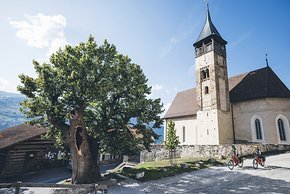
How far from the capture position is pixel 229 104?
29.9 metres

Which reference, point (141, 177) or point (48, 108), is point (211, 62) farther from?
point (48, 108)

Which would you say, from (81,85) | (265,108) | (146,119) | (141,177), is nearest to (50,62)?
(81,85)

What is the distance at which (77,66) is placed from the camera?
48.9 ft

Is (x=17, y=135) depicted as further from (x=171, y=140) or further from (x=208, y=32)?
(x=208, y=32)

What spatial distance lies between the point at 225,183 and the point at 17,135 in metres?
25.3

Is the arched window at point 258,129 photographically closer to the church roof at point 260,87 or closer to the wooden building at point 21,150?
the church roof at point 260,87

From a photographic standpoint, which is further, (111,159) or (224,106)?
(111,159)

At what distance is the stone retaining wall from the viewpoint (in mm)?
22359

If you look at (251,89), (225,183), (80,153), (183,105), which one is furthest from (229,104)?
(80,153)

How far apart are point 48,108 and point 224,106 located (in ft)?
81.8

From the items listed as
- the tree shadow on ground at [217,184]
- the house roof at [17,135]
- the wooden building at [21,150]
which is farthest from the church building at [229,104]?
the house roof at [17,135]

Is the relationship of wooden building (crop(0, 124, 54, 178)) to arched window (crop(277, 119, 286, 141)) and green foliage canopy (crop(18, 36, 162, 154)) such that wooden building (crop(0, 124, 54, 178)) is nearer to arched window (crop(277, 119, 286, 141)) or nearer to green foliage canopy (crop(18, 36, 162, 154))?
green foliage canopy (crop(18, 36, 162, 154))

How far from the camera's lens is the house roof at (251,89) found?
2677 cm

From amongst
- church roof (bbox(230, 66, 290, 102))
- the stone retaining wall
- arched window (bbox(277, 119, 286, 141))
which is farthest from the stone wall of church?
the stone retaining wall
